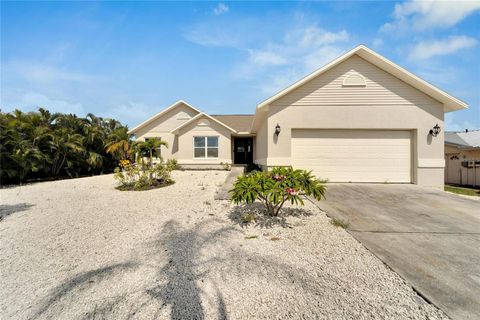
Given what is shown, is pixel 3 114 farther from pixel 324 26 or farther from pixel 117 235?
pixel 324 26

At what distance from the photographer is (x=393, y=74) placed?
8.44 m

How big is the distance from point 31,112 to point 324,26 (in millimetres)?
16372

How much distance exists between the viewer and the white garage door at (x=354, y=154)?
8.62m

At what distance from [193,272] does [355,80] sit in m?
9.70

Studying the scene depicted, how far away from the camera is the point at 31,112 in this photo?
36.8 feet

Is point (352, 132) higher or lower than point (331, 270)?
higher

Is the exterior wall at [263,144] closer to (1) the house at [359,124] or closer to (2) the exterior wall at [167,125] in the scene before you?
(1) the house at [359,124]

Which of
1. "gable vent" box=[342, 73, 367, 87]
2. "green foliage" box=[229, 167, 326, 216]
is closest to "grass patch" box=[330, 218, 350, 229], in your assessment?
"green foliage" box=[229, 167, 326, 216]

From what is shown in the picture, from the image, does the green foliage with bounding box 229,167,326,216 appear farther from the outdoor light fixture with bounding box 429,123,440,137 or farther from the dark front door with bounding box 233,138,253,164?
the dark front door with bounding box 233,138,253,164

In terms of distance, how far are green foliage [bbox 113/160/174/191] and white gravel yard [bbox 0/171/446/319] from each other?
153 inches

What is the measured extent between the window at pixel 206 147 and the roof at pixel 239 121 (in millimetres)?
3067

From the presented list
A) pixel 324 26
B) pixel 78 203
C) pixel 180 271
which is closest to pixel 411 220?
pixel 180 271

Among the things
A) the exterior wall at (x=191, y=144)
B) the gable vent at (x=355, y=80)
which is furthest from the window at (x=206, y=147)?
the gable vent at (x=355, y=80)

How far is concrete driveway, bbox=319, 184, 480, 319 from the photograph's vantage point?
7.25ft
